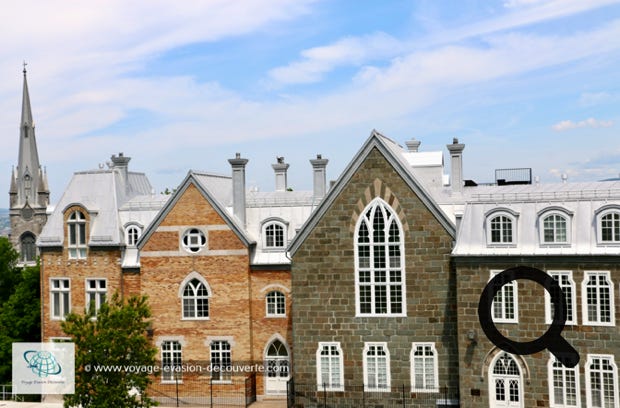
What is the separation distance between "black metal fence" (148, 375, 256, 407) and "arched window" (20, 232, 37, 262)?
312 ft

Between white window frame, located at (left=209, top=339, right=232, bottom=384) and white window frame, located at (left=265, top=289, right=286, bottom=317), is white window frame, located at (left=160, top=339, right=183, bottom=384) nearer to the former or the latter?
white window frame, located at (left=209, top=339, right=232, bottom=384)

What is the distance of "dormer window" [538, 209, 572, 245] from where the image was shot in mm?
33594

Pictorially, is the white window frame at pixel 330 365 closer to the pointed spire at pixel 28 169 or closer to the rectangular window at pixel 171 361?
the rectangular window at pixel 171 361

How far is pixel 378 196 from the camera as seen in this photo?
120ft

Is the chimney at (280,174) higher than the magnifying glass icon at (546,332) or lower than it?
higher

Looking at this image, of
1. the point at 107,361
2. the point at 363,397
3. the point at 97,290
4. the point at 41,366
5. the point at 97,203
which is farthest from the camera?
the point at 97,203

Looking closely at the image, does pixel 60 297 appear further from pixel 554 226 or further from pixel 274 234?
pixel 554 226

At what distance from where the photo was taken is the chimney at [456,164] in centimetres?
4050

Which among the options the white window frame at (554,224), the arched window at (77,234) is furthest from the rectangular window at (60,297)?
the white window frame at (554,224)

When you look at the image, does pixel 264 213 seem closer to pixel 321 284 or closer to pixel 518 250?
pixel 321 284

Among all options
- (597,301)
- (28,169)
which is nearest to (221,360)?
(597,301)

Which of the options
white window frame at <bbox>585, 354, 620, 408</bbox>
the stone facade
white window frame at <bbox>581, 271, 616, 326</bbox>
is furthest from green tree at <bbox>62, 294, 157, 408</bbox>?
white window frame at <bbox>581, 271, 616, 326</bbox>

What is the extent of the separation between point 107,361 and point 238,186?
490 inches

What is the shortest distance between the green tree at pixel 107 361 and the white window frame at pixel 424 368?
474 inches
